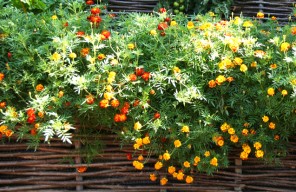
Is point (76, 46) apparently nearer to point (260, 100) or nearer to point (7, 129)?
point (7, 129)

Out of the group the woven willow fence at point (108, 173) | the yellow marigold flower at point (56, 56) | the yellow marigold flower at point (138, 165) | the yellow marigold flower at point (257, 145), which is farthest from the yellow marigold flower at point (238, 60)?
the yellow marigold flower at point (56, 56)

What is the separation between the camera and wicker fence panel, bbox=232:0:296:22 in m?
3.38

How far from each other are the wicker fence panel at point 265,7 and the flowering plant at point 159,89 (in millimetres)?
1047

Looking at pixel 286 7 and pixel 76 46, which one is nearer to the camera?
pixel 76 46

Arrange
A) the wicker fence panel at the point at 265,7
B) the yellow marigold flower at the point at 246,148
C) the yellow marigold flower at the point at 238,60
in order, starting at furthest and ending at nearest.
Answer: the wicker fence panel at the point at 265,7
the yellow marigold flower at the point at 246,148
the yellow marigold flower at the point at 238,60

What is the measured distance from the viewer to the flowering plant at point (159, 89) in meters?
2.19

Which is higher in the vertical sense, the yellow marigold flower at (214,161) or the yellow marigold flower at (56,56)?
the yellow marigold flower at (56,56)

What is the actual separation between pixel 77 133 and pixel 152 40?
2.06 ft

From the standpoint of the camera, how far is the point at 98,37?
87.7 inches

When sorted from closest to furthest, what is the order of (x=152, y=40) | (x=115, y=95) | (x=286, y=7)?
(x=115, y=95)
(x=152, y=40)
(x=286, y=7)

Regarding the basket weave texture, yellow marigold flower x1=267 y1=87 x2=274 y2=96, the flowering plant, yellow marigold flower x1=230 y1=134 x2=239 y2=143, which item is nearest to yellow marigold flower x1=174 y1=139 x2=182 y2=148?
the flowering plant

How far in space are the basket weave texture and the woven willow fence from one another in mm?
1323

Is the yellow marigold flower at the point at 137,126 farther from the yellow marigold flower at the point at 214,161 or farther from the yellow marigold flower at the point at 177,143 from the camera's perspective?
the yellow marigold flower at the point at 214,161

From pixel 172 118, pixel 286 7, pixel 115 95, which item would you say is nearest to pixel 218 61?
pixel 172 118
